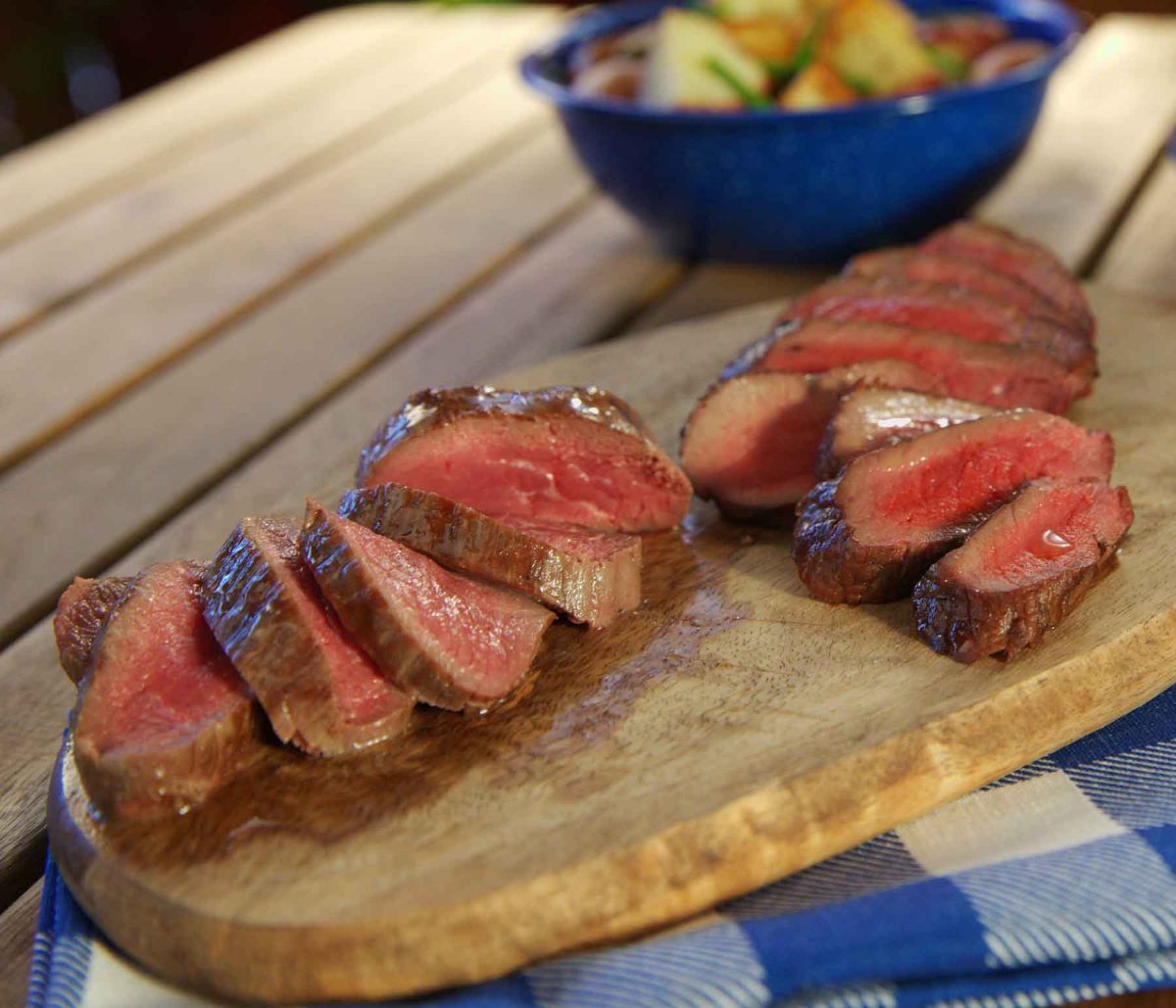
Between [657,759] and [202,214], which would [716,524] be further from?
[202,214]

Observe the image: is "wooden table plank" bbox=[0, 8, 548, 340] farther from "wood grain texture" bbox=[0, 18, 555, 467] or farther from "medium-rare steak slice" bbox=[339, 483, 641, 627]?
"medium-rare steak slice" bbox=[339, 483, 641, 627]

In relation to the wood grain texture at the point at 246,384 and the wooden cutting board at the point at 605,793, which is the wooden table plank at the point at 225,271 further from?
the wooden cutting board at the point at 605,793

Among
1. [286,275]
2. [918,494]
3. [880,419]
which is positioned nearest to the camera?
[918,494]

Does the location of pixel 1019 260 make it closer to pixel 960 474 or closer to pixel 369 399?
pixel 960 474

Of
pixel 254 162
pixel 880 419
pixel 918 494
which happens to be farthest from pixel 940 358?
pixel 254 162

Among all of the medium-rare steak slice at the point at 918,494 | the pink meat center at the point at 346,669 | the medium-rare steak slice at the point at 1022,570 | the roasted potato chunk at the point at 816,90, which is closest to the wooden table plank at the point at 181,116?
the roasted potato chunk at the point at 816,90

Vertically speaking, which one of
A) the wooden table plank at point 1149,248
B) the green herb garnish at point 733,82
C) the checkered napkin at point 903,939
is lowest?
the wooden table plank at point 1149,248
